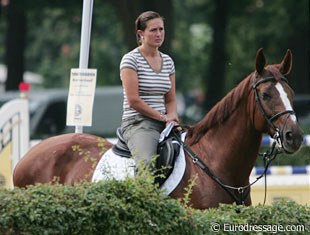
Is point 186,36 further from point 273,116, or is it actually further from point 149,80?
point 273,116

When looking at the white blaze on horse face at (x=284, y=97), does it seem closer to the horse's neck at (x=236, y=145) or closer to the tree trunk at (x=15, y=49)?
the horse's neck at (x=236, y=145)

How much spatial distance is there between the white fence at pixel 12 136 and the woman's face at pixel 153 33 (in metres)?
4.53

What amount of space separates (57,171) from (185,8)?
31.0 m

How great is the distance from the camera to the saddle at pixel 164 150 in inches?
314

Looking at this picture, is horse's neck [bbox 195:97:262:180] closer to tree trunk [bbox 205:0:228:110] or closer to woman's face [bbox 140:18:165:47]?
woman's face [bbox 140:18:165:47]

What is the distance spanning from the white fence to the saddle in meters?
4.26

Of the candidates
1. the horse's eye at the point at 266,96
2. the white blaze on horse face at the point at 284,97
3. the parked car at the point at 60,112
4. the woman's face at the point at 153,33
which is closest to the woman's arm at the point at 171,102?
the woman's face at the point at 153,33

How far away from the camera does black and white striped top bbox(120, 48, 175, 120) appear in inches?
324

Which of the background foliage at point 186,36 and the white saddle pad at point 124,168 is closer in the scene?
the white saddle pad at point 124,168

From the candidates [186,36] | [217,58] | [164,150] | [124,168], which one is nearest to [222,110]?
[164,150]

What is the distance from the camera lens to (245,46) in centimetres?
3662

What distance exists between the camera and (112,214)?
6316mm

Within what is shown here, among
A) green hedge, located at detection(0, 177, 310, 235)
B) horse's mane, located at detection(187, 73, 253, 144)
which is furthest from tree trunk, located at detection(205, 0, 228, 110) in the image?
green hedge, located at detection(0, 177, 310, 235)

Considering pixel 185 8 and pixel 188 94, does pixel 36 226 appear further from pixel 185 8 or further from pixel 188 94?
pixel 188 94
